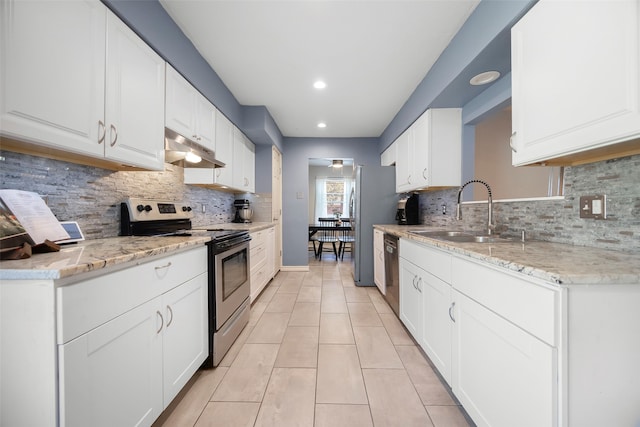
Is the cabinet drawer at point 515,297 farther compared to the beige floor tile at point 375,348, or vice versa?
the beige floor tile at point 375,348

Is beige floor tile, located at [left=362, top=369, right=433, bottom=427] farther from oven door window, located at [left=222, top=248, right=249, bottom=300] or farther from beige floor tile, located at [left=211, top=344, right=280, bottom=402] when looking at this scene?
oven door window, located at [left=222, top=248, right=249, bottom=300]

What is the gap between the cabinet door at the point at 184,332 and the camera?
1262 millimetres

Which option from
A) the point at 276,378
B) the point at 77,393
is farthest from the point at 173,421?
the point at 77,393

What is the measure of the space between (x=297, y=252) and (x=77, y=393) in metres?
3.73

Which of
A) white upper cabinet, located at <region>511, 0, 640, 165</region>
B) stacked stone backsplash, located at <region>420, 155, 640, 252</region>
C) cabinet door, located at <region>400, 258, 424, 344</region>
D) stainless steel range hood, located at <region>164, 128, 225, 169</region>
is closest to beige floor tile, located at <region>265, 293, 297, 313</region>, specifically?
cabinet door, located at <region>400, 258, 424, 344</region>

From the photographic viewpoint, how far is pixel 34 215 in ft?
3.67

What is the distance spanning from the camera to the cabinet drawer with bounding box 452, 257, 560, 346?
0.77 meters

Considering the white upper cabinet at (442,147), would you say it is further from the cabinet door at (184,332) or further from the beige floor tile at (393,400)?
the cabinet door at (184,332)

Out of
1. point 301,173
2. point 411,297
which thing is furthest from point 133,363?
point 301,173

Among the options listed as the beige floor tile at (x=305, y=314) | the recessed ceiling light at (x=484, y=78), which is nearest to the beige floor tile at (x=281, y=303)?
the beige floor tile at (x=305, y=314)

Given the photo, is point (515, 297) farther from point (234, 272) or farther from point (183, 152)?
point (183, 152)

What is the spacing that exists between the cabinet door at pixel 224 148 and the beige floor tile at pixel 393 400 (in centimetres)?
228

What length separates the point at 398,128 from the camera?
3.48 meters

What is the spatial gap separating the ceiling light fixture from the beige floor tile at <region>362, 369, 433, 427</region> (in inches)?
81.5
